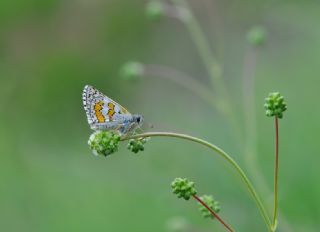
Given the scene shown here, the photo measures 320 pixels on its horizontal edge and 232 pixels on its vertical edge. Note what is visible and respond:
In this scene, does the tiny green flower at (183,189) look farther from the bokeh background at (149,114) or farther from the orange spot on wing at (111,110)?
the bokeh background at (149,114)

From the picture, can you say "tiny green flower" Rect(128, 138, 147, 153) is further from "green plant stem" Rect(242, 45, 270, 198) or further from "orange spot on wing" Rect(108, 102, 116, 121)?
"green plant stem" Rect(242, 45, 270, 198)

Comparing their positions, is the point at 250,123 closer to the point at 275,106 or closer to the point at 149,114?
the point at 149,114

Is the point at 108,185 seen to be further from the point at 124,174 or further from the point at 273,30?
the point at 273,30

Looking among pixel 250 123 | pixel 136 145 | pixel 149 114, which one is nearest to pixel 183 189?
pixel 136 145

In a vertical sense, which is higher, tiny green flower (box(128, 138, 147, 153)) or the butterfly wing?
the butterfly wing

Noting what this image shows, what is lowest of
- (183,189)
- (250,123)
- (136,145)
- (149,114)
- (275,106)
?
(183,189)

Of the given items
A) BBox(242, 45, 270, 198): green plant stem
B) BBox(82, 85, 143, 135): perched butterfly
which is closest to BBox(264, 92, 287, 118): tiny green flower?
BBox(82, 85, 143, 135): perched butterfly

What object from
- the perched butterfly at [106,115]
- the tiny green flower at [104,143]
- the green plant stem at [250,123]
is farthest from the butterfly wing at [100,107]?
the green plant stem at [250,123]
